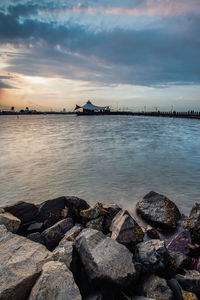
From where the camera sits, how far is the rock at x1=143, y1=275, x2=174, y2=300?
102 inches

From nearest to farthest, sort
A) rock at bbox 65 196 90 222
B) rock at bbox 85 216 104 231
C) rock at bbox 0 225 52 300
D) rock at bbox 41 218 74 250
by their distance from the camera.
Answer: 1. rock at bbox 0 225 52 300
2. rock at bbox 41 218 74 250
3. rock at bbox 85 216 104 231
4. rock at bbox 65 196 90 222

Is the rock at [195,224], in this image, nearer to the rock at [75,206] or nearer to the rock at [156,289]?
the rock at [156,289]

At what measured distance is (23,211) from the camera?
15.2 feet

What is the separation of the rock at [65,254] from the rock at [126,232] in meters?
0.87

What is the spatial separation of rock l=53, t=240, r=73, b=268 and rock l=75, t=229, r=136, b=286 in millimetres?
129

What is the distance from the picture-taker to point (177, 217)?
4.85m

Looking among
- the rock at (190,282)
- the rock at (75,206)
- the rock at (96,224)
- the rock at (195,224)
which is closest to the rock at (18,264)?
the rock at (96,224)

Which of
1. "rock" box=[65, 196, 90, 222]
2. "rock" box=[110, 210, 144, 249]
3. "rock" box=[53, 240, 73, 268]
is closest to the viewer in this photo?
"rock" box=[53, 240, 73, 268]

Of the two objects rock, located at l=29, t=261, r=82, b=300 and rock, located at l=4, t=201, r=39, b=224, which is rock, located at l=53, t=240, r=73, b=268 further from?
rock, located at l=4, t=201, r=39, b=224

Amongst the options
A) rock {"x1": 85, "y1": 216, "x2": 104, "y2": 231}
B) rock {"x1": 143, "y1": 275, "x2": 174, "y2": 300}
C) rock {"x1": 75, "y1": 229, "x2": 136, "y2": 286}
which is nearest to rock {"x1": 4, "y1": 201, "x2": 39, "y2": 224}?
rock {"x1": 85, "y1": 216, "x2": 104, "y2": 231}

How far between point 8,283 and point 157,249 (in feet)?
7.11

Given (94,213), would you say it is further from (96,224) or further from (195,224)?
(195,224)

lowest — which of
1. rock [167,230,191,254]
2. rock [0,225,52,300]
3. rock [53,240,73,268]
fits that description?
rock [167,230,191,254]

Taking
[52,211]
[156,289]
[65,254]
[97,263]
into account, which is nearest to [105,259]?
[97,263]
